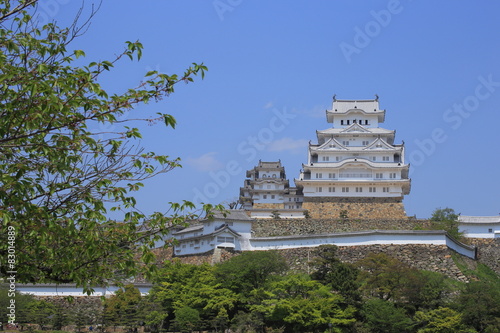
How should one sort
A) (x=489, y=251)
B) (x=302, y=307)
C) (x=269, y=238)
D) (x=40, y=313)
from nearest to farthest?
1. (x=302, y=307)
2. (x=40, y=313)
3. (x=269, y=238)
4. (x=489, y=251)

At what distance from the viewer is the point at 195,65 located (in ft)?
26.4

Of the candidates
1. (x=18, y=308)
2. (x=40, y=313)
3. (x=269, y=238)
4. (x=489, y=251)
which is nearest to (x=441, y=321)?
(x=269, y=238)

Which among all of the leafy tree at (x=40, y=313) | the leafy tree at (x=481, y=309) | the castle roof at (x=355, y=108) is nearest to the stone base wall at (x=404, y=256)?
the leafy tree at (x=481, y=309)

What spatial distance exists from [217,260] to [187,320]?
23.2 feet

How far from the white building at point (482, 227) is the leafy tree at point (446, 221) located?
588 millimetres

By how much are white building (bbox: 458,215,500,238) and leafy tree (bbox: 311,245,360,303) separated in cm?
1187

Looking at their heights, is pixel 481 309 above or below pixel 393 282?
below

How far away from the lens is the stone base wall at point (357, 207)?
41719 mm

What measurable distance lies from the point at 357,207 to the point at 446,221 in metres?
7.21

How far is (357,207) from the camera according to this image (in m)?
42.4

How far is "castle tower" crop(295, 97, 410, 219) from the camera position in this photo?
42.4m

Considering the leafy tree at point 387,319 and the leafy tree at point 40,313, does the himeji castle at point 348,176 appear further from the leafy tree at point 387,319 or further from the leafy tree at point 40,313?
the leafy tree at point 40,313

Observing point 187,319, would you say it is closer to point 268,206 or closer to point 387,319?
point 387,319

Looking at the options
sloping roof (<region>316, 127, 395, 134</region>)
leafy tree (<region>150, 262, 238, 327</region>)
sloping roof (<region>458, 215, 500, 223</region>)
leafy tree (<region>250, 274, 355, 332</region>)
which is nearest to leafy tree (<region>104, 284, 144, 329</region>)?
leafy tree (<region>150, 262, 238, 327</region>)
